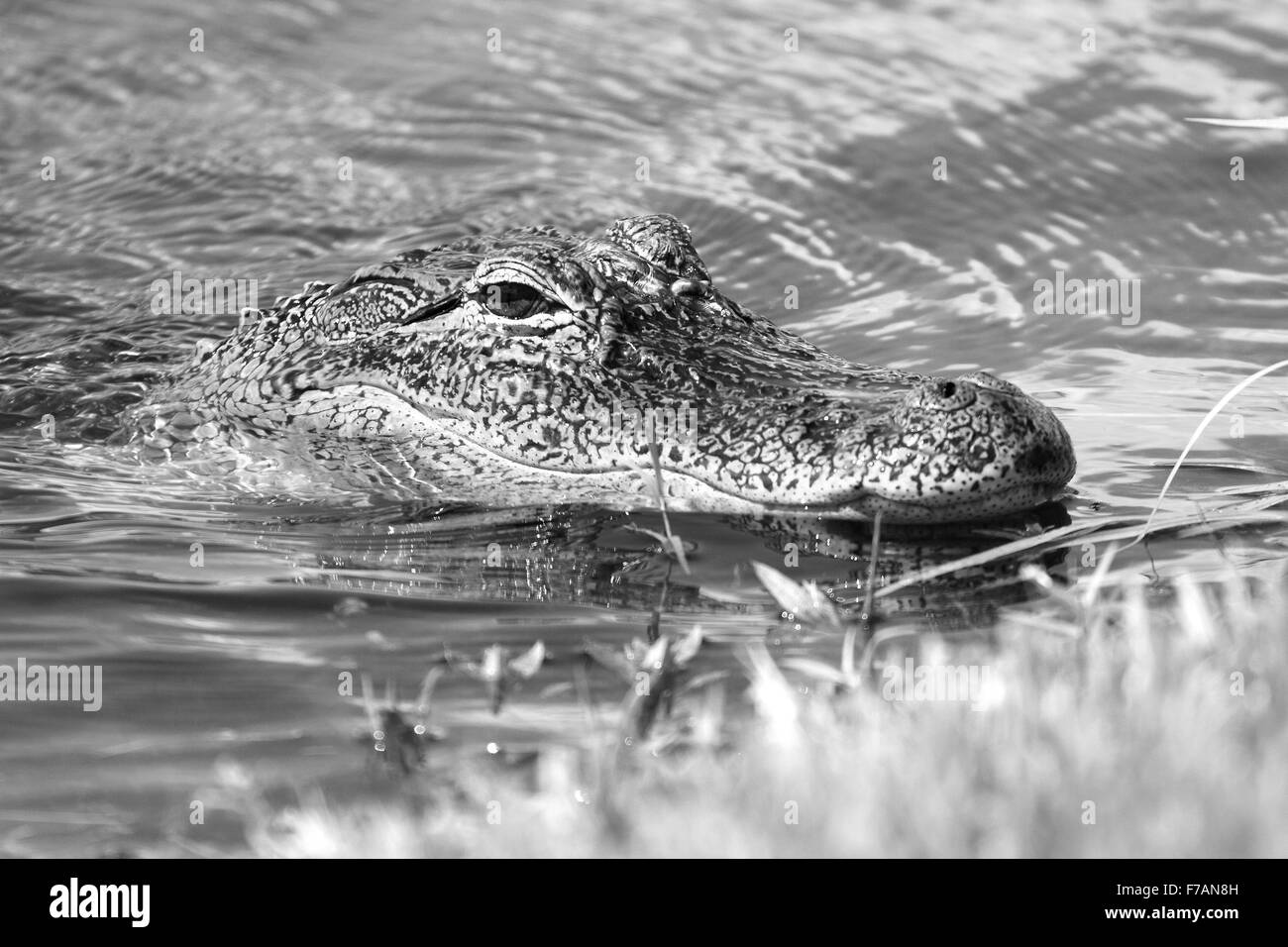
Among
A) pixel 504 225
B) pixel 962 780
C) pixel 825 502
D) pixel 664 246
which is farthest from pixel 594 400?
pixel 504 225

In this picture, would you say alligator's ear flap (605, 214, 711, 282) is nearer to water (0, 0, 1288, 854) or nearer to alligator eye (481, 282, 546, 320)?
alligator eye (481, 282, 546, 320)

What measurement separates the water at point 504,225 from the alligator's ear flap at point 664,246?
132 cm

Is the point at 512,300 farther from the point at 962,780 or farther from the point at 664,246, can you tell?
the point at 962,780

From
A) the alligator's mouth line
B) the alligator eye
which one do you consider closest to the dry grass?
the alligator's mouth line

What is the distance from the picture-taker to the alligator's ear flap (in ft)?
22.8

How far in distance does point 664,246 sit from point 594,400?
97 cm

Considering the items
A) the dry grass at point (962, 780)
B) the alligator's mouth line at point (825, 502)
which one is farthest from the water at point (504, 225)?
the dry grass at point (962, 780)

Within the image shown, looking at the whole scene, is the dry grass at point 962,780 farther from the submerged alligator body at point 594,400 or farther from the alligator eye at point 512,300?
the alligator eye at point 512,300

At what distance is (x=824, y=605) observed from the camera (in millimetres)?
4863

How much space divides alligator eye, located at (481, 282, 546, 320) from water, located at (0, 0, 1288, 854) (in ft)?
→ 3.15

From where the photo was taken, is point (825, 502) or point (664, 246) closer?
point (825, 502)

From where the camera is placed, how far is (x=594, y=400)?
20.9 feet

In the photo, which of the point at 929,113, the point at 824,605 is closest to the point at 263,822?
the point at 824,605

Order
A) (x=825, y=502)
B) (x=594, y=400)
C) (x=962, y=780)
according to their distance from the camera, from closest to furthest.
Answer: (x=962, y=780)
(x=825, y=502)
(x=594, y=400)
